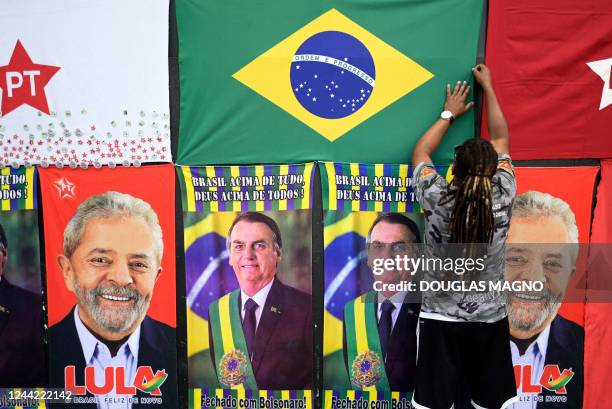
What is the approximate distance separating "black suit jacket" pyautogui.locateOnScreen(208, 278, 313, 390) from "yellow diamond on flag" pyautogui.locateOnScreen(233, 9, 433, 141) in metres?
0.95

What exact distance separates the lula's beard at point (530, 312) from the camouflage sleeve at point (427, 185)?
2.78ft

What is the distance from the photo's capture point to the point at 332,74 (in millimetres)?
2930

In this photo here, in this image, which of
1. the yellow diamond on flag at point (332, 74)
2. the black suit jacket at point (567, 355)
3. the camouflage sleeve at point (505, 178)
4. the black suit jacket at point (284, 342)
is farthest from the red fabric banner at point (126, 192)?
the black suit jacket at point (567, 355)

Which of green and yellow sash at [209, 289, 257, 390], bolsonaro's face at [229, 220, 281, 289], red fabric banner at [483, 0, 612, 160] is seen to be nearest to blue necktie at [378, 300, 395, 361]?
bolsonaro's face at [229, 220, 281, 289]

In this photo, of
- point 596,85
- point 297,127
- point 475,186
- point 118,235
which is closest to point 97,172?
point 118,235

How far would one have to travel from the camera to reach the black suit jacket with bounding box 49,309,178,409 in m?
3.02

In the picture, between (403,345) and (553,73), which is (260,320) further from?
(553,73)

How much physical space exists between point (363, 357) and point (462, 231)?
98 cm

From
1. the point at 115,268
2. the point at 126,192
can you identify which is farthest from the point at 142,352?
the point at 126,192

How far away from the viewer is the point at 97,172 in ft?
9.88

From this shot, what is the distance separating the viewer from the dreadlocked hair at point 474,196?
96.0 inches

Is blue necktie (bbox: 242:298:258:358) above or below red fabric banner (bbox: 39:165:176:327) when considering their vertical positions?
below

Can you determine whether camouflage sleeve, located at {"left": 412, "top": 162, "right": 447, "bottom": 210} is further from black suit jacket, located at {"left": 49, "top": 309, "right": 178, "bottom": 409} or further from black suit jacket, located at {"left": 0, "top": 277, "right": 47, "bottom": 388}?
black suit jacket, located at {"left": 0, "top": 277, "right": 47, "bottom": 388}

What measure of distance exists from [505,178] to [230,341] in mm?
1716
